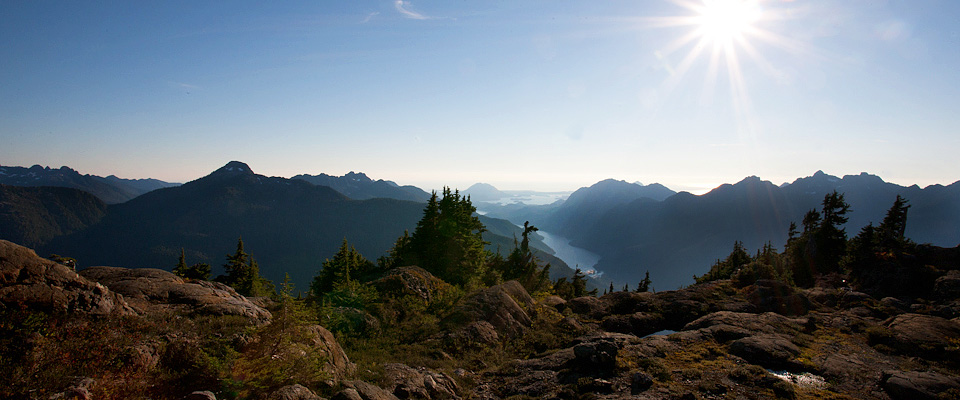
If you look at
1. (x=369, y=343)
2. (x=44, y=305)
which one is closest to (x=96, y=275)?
(x=44, y=305)

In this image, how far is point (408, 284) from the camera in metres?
20.0

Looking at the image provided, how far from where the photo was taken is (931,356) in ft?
48.7

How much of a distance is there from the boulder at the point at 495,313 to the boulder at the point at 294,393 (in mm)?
9595

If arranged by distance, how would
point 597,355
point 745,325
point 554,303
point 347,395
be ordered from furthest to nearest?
point 554,303
point 745,325
point 597,355
point 347,395

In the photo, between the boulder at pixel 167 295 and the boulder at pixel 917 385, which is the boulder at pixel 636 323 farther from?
the boulder at pixel 167 295

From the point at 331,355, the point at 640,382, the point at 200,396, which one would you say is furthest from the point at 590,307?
the point at 200,396

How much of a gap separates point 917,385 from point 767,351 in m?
3.75

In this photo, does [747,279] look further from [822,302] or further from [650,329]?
[650,329]

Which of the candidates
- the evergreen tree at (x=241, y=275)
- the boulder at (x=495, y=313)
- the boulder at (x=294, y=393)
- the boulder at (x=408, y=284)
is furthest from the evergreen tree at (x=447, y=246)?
the evergreen tree at (x=241, y=275)

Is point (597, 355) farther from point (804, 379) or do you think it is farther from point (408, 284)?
point (408, 284)

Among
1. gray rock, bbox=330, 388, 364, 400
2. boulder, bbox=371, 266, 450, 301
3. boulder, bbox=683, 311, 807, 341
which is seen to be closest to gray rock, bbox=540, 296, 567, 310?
boulder, bbox=371, 266, 450, 301

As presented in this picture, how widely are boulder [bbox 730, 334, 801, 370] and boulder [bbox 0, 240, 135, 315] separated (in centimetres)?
2110

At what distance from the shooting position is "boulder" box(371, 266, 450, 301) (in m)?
19.2

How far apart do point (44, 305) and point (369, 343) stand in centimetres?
934
